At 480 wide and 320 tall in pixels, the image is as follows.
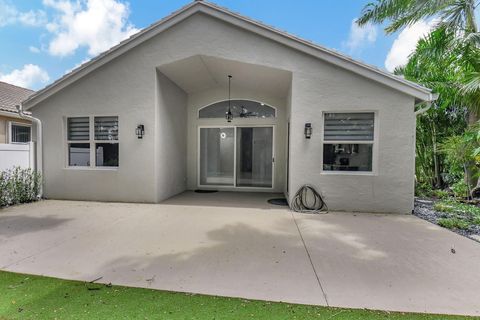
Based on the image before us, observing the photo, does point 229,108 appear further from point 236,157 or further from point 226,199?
point 226,199

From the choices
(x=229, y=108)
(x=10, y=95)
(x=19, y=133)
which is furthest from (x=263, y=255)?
(x=10, y=95)

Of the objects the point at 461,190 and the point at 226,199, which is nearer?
the point at 226,199

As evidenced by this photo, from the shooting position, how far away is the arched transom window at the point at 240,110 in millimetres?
9688

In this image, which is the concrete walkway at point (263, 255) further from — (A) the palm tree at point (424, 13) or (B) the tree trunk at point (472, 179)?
(A) the palm tree at point (424, 13)

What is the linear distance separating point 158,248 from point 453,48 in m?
10.2

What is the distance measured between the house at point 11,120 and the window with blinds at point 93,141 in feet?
16.1

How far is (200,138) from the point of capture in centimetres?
1012

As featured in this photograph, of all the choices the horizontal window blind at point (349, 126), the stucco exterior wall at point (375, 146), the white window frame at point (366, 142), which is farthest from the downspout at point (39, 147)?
the horizontal window blind at point (349, 126)

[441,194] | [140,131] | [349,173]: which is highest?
[140,131]

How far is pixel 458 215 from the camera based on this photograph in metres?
6.38

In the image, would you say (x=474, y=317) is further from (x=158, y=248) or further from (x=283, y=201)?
(x=283, y=201)

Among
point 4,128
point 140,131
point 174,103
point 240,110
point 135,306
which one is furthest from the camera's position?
point 4,128

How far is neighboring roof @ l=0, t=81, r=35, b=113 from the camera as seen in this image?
11.3m

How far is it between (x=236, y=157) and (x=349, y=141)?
4.53 metres
